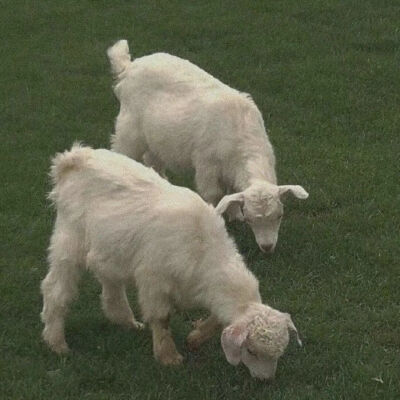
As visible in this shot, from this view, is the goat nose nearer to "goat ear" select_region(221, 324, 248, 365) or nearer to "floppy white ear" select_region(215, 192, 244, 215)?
"floppy white ear" select_region(215, 192, 244, 215)

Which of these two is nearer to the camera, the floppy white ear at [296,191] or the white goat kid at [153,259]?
the white goat kid at [153,259]

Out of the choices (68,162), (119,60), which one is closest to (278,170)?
(119,60)

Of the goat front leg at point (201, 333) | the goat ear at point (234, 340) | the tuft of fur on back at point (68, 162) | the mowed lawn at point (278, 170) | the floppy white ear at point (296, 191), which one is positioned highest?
the tuft of fur on back at point (68, 162)

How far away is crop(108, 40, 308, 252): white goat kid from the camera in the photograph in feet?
26.2

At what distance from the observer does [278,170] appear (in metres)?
10.4

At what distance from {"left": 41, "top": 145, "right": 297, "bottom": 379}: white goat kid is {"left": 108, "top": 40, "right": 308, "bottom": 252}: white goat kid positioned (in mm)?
1120

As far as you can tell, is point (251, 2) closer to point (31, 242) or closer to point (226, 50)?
point (226, 50)

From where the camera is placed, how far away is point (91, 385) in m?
6.34

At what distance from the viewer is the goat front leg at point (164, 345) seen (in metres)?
6.48

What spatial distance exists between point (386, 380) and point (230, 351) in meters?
1.10

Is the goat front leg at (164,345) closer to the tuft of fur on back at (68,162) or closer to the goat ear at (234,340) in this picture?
the goat ear at (234,340)

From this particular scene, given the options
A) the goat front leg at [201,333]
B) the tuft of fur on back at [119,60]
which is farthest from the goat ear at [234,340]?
the tuft of fur on back at [119,60]

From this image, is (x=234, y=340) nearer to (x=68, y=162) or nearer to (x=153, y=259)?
(x=153, y=259)

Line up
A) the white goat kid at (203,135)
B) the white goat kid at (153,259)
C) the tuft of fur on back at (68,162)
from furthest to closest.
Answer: the white goat kid at (203,135) < the tuft of fur on back at (68,162) < the white goat kid at (153,259)
